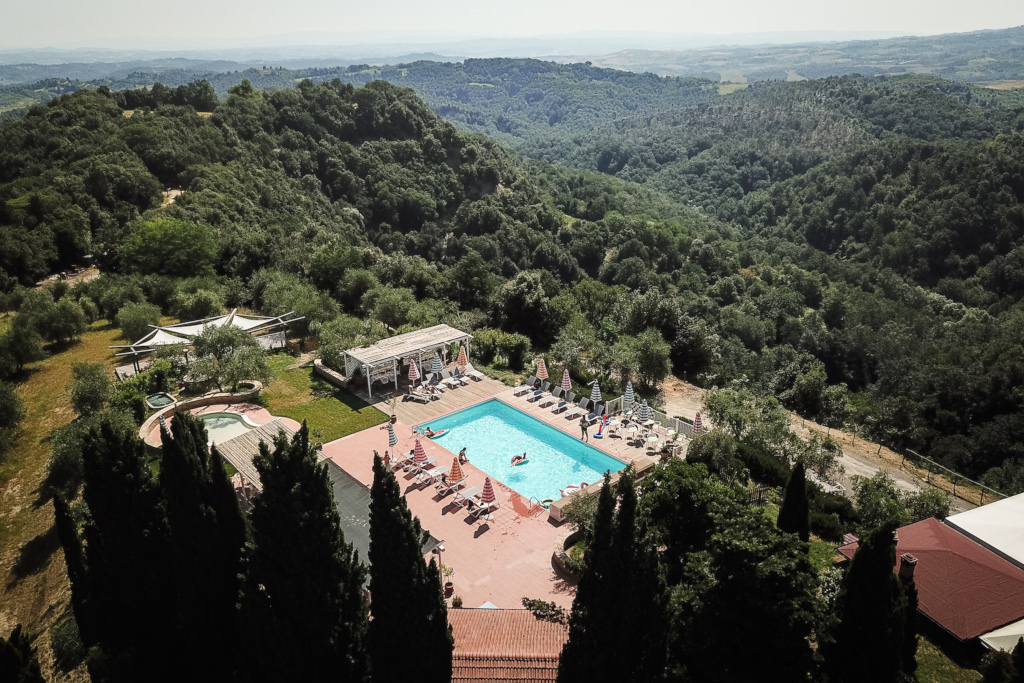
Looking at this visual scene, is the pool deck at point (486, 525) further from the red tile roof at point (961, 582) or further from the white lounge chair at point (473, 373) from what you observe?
the red tile roof at point (961, 582)

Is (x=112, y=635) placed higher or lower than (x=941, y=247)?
higher

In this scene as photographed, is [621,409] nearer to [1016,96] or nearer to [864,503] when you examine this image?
[864,503]

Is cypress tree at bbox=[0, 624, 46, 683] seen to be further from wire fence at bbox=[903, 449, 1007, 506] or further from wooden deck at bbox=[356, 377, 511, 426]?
wire fence at bbox=[903, 449, 1007, 506]

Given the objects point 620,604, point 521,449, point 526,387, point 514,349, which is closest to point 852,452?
point 521,449

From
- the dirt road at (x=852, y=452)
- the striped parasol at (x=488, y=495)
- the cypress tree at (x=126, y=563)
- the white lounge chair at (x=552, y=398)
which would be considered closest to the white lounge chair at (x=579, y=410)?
the white lounge chair at (x=552, y=398)

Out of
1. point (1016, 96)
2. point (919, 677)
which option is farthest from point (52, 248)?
point (1016, 96)

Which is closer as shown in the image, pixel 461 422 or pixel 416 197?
pixel 461 422

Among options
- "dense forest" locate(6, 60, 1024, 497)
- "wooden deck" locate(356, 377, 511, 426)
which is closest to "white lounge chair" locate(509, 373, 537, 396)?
"wooden deck" locate(356, 377, 511, 426)
